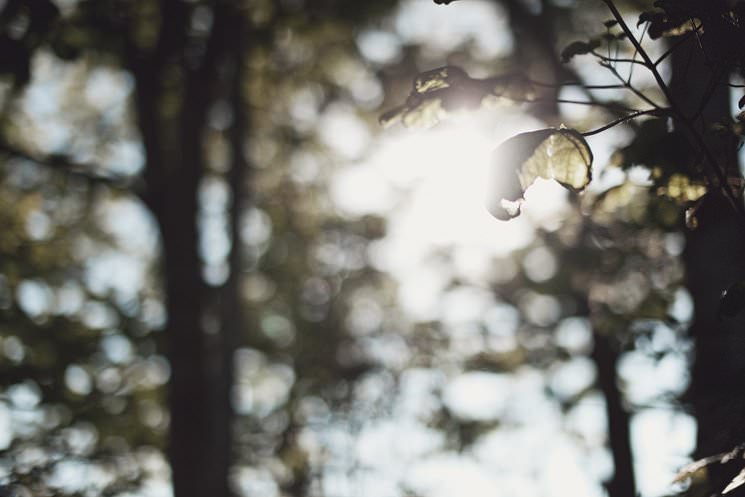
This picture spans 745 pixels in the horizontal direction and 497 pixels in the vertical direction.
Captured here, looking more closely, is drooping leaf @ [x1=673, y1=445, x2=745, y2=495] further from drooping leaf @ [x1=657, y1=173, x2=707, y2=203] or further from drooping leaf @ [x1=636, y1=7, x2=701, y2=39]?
drooping leaf @ [x1=636, y1=7, x2=701, y2=39]

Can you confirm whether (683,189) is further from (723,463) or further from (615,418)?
(615,418)

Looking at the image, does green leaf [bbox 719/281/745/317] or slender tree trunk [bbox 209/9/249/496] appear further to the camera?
slender tree trunk [bbox 209/9/249/496]

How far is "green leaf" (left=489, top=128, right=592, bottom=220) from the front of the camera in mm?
1597

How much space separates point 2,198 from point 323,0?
5.04m

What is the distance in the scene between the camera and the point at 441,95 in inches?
80.0

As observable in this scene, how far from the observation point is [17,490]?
129 inches

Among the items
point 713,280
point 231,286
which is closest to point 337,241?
point 231,286

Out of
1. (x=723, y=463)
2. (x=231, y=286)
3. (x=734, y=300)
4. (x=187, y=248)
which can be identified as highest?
(x=187, y=248)

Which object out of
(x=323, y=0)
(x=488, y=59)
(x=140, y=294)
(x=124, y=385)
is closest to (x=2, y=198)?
(x=140, y=294)

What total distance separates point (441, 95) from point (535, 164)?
0.51 metres

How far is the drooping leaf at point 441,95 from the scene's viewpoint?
2045mm

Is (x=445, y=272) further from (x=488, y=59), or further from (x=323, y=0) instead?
(x=323, y=0)

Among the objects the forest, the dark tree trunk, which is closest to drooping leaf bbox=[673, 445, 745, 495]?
the forest

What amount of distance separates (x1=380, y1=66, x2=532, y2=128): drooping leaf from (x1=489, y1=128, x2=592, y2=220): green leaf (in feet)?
1.25
